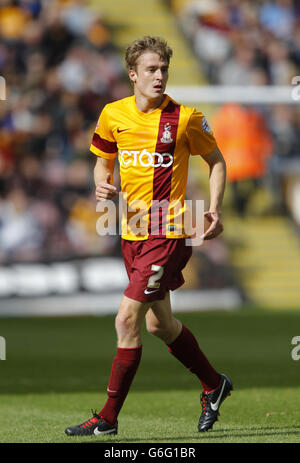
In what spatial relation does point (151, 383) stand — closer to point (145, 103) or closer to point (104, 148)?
point (104, 148)

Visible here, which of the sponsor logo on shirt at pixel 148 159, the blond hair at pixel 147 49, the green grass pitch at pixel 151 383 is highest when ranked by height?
the blond hair at pixel 147 49

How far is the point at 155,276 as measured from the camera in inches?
236

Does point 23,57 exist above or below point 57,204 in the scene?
above

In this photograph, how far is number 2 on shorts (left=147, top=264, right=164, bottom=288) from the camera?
5.96 meters

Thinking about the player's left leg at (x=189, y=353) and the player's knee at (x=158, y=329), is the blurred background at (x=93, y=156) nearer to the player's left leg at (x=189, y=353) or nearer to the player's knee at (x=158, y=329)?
the player's left leg at (x=189, y=353)

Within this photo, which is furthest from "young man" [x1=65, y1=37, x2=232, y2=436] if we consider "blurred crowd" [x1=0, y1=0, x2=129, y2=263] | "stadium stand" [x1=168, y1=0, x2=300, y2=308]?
"stadium stand" [x1=168, y1=0, x2=300, y2=308]

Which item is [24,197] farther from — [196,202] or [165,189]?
[165,189]

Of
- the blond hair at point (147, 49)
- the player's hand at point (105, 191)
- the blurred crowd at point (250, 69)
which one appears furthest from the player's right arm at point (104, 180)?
the blurred crowd at point (250, 69)

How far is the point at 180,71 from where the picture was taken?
849 inches

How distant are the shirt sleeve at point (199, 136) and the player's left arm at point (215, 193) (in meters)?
0.06

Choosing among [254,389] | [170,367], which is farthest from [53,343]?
[254,389]

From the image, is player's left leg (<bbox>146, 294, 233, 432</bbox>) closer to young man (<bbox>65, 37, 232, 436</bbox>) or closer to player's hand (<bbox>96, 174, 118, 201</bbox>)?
young man (<bbox>65, 37, 232, 436</bbox>)

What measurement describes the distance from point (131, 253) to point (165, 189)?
0.44 meters

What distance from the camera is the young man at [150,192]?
599cm
